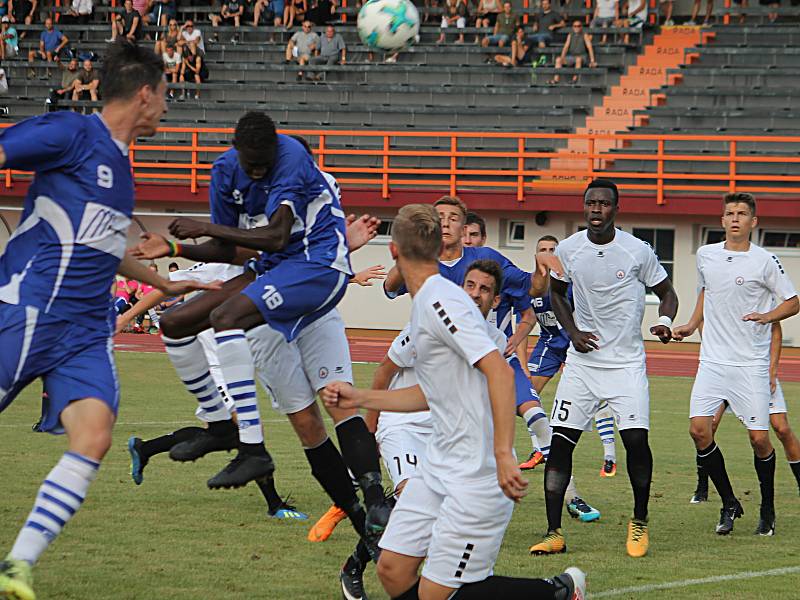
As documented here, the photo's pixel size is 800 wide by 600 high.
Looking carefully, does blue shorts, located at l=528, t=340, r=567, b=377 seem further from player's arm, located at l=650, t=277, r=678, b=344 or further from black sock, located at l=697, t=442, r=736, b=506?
player's arm, located at l=650, t=277, r=678, b=344

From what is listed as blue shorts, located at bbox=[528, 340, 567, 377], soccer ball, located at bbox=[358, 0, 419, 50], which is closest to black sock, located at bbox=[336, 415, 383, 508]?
blue shorts, located at bbox=[528, 340, 567, 377]

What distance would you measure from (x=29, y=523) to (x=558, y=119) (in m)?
25.8

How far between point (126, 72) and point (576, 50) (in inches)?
1058

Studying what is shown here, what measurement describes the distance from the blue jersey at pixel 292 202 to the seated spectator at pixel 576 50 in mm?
24898

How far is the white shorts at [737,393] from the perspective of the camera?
948cm

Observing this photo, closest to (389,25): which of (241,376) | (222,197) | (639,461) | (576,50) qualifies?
(576,50)

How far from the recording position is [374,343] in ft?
88.6

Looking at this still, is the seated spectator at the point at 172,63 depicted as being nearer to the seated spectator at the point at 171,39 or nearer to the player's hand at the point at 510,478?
the seated spectator at the point at 171,39

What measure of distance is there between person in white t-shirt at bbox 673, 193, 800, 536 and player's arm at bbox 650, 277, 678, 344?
0.55 metres

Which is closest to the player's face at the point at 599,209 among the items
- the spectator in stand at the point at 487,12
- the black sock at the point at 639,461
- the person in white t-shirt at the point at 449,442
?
the black sock at the point at 639,461

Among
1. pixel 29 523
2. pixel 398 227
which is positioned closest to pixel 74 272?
pixel 29 523

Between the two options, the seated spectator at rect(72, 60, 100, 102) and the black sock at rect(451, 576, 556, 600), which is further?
the seated spectator at rect(72, 60, 100, 102)

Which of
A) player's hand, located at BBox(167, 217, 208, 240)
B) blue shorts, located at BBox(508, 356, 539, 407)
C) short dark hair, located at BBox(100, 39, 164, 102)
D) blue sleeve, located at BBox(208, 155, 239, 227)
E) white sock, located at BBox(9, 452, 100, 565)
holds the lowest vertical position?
blue shorts, located at BBox(508, 356, 539, 407)

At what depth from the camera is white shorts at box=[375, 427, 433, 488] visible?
746cm
